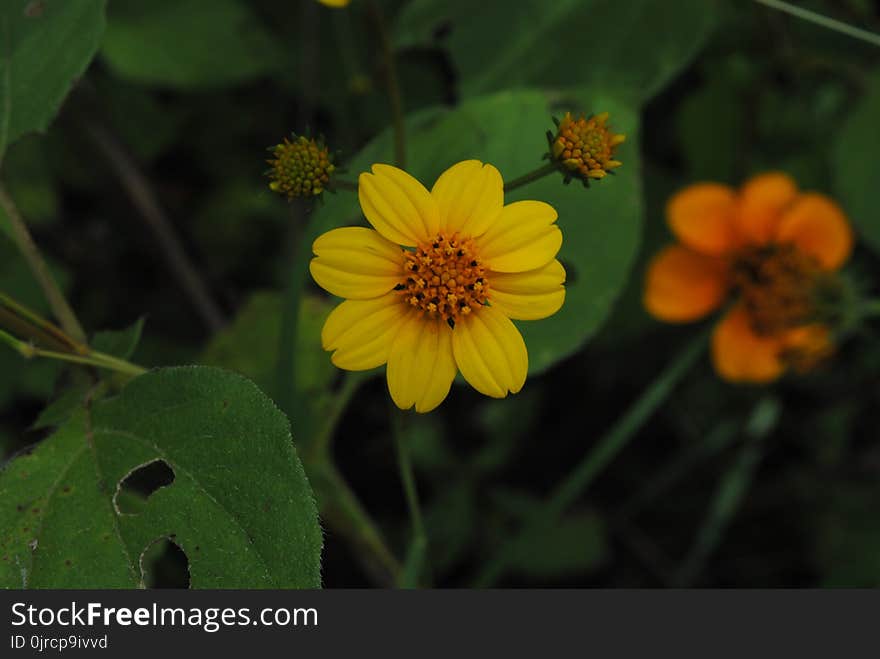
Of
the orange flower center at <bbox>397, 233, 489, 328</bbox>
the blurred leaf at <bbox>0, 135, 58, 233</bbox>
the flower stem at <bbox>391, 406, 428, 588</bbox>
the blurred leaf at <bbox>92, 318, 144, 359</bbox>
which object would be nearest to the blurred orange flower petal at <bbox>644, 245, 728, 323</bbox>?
the flower stem at <bbox>391, 406, 428, 588</bbox>

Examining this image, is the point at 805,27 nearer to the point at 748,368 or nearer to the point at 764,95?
the point at 764,95

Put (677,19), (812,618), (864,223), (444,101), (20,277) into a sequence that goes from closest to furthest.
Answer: (812,618) → (677,19) → (20,277) → (864,223) → (444,101)

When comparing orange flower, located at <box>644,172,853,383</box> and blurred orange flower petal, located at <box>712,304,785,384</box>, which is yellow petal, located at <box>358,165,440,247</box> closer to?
orange flower, located at <box>644,172,853,383</box>

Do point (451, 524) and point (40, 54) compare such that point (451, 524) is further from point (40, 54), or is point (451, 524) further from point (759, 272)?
point (40, 54)

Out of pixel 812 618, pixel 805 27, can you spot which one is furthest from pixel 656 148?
pixel 812 618

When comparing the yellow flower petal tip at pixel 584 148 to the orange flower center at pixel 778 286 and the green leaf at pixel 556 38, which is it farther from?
the orange flower center at pixel 778 286
